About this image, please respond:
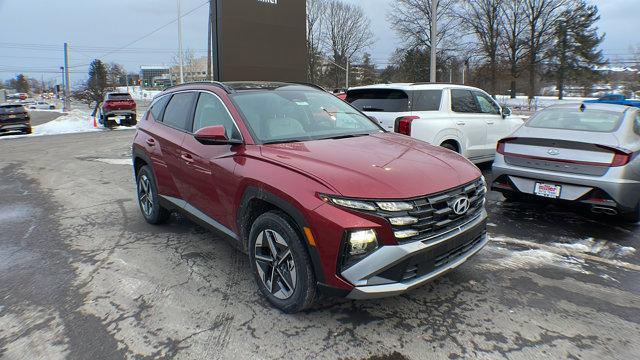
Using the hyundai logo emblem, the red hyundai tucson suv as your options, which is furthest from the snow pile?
the hyundai logo emblem

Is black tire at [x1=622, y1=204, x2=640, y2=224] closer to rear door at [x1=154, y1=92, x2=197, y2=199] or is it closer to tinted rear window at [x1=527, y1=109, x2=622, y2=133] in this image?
tinted rear window at [x1=527, y1=109, x2=622, y2=133]

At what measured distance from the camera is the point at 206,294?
363cm

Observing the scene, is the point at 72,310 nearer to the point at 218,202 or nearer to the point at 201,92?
the point at 218,202

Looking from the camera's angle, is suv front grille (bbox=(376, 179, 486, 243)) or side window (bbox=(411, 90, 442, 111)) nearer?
suv front grille (bbox=(376, 179, 486, 243))

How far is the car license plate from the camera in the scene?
16.4 feet

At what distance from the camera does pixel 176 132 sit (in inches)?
182

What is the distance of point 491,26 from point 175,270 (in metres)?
50.6

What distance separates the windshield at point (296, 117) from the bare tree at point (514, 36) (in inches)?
2001

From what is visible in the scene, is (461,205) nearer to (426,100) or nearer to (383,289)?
(383,289)

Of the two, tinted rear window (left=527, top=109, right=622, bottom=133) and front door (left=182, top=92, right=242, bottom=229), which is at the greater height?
tinted rear window (left=527, top=109, right=622, bottom=133)

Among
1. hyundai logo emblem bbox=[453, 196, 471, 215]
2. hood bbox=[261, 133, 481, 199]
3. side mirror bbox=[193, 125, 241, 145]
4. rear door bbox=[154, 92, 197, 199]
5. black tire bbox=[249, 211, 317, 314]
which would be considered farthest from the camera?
rear door bbox=[154, 92, 197, 199]

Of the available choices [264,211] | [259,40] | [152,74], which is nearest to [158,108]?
[264,211]

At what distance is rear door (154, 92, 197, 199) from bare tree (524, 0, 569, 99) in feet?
167

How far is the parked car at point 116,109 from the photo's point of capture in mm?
23781
